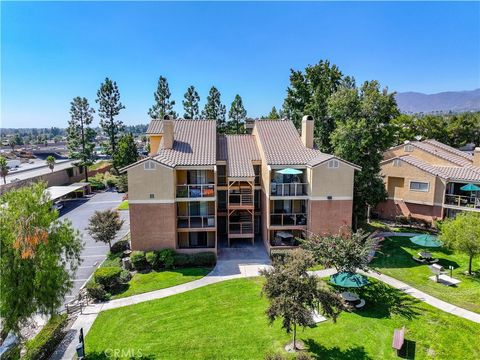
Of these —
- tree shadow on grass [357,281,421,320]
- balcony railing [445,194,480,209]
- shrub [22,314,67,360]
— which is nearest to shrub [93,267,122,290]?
shrub [22,314,67,360]

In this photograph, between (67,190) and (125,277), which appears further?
(67,190)

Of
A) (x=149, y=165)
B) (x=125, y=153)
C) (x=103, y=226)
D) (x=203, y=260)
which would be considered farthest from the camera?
(x=125, y=153)

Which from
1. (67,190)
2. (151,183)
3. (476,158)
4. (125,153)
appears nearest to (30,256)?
(151,183)

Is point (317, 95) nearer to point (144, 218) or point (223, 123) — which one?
point (144, 218)

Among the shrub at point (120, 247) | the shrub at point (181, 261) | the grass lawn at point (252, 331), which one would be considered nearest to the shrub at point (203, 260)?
the shrub at point (181, 261)

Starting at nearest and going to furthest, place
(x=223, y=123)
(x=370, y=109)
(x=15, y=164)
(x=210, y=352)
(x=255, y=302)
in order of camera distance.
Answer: (x=210, y=352)
(x=255, y=302)
(x=370, y=109)
(x=223, y=123)
(x=15, y=164)

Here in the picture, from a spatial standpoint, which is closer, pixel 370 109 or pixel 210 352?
pixel 210 352

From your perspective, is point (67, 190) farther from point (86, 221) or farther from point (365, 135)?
point (365, 135)

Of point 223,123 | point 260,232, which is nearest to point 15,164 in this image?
point 223,123
